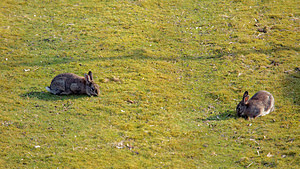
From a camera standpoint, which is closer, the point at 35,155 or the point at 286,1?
the point at 35,155

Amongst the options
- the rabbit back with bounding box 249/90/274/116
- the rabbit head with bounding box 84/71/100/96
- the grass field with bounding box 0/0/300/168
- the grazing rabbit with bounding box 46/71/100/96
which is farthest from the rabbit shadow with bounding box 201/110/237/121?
the grazing rabbit with bounding box 46/71/100/96

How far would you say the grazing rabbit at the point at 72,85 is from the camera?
447 inches

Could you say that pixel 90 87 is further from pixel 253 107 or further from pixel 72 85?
pixel 253 107

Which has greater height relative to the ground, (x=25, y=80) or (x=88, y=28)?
(x=88, y=28)

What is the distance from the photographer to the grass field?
29.1 feet

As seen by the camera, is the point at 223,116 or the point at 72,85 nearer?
the point at 223,116

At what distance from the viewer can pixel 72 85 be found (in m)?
11.4

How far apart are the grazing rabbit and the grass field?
0.24 m

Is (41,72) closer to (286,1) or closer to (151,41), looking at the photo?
(151,41)

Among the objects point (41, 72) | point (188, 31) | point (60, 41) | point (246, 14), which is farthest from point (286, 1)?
point (41, 72)

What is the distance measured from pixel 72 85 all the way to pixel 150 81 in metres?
2.96

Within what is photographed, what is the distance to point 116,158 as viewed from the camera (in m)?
8.62

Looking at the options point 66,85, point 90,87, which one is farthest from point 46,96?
point 90,87

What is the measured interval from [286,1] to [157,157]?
1500 centimetres
